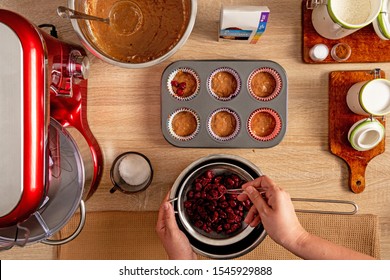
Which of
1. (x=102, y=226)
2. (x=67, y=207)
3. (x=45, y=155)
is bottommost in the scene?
(x=102, y=226)

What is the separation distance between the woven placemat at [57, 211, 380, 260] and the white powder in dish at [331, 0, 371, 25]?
50cm

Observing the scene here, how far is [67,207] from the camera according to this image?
85 cm

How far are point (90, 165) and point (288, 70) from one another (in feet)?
1.83

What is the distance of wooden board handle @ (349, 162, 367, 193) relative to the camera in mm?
1046

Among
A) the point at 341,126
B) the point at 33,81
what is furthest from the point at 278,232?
the point at 33,81

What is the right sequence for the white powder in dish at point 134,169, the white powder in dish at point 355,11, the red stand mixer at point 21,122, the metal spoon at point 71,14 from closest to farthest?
the red stand mixer at point 21,122
the metal spoon at point 71,14
the white powder in dish at point 355,11
the white powder in dish at point 134,169

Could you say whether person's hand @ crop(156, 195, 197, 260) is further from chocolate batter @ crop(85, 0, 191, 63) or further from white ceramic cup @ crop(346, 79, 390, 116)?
white ceramic cup @ crop(346, 79, 390, 116)

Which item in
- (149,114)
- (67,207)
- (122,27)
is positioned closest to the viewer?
(67,207)

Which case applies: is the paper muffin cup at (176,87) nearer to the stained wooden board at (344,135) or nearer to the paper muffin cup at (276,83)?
the paper muffin cup at (276,83)

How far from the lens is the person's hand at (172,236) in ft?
3.11

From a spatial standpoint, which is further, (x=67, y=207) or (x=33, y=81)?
(x=67, y=207)

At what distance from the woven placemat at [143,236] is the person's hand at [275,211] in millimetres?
194

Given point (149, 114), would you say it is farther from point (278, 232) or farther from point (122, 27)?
point (278, 232)

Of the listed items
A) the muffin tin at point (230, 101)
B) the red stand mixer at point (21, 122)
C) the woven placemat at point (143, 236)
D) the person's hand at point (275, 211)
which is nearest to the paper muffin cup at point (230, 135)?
the muffin tin at point (230, 101)
